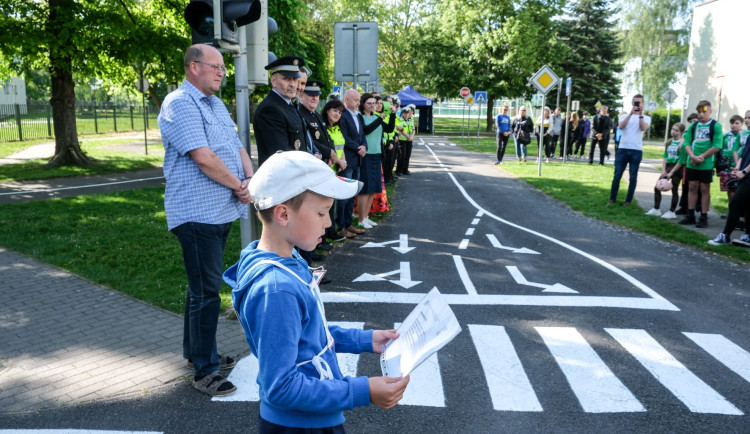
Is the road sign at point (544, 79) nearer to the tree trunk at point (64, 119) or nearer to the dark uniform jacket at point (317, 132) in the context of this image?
the dark uniform jacket at point (317, 132)

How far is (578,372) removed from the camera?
4.76 meters

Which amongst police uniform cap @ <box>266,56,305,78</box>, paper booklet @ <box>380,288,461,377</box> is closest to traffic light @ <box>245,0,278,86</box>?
police uniform cap @ <box>266,56,305,78</box>

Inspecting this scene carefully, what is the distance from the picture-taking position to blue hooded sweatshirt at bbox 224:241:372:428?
6.03 ft

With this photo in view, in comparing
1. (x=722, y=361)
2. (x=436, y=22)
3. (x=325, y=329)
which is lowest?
(x=722, y=361)

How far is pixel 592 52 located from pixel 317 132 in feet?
160

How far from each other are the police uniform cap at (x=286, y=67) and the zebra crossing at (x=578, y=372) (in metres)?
2.61

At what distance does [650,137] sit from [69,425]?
50.9 m

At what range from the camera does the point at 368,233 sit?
34.4ft

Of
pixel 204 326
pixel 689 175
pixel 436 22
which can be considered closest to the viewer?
pixel 204 326

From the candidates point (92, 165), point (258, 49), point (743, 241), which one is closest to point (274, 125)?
point (258, 49)

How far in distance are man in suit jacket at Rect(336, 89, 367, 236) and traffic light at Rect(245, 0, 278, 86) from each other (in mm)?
3704

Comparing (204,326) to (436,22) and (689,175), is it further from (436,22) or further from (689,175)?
(436,22)

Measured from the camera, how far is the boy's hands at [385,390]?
188 centimetres

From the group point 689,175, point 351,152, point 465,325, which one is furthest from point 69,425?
point 689,175
